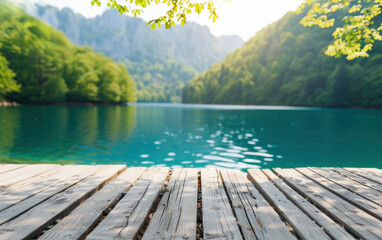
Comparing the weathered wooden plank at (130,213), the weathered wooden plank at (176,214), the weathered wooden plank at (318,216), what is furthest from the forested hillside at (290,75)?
the weathered wooden plank at (130,213)

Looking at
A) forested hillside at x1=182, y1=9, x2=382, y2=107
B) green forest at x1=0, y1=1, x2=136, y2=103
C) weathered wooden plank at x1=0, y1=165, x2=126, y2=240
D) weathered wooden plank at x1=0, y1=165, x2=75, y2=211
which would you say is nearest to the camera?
weathered wooden plank at x1=0, y1=165, x2=126, y2=240

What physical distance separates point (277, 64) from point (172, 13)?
398 feet

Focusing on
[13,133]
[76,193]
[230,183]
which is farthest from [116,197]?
[13,133]

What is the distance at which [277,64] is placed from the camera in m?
114

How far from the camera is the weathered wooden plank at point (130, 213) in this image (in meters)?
2.39

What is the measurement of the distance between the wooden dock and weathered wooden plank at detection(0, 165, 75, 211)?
1 cm

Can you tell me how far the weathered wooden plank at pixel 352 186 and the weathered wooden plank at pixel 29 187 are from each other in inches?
209

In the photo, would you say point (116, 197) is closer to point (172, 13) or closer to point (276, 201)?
point (276, 201)

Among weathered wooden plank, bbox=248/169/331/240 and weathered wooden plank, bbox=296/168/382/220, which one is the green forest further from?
weathered wooden plank, bbox=296/168/382/220

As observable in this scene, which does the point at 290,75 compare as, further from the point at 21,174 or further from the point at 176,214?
the point at 176,214

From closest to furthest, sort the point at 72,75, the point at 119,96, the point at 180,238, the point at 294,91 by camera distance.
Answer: the point at 180,238
the point at 72,75
the point at 119,96
the point at 294,91

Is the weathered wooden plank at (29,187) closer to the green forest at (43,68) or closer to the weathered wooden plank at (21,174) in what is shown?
the weathered wooden plank at (21,174)

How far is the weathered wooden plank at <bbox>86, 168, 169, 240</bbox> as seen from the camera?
239 cm

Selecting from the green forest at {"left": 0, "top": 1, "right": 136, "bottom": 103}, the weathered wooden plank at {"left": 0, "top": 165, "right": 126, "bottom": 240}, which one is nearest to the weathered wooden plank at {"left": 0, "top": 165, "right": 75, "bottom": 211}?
the weathered wooden plank at {"left": 0, "top": 165, "right": 126, "bottom": 240}
